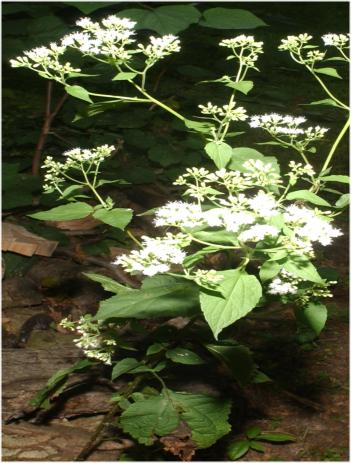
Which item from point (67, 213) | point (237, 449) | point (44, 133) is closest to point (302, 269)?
point (67, 213)

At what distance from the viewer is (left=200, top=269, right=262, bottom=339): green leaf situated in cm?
106

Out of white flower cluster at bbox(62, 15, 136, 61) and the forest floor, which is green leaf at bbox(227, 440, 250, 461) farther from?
white flower cluster at bbox(62, 15, 136, 61)

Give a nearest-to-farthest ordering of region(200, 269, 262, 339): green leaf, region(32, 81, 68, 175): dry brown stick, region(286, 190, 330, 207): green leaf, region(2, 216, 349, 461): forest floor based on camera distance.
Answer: region(200, 269, 262, 339): green leaf < region(286, 190, 330, 207): green leaf < region(2, 216, 349, 461): forest floor < region(32, 81, 68, 175): dry brown stick

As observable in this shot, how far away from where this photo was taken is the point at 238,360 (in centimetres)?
169

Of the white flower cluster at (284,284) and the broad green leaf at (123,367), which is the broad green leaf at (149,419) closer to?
the broad green leaf at (123,367)

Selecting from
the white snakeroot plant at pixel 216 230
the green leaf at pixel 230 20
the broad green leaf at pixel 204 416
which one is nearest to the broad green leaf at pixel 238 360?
the white snakeroot plant at pixel 216 230

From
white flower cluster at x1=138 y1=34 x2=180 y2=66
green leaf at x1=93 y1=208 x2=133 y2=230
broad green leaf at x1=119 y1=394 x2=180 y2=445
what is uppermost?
white flower cluster at x1=138 y1=34 x2=180 y2=66

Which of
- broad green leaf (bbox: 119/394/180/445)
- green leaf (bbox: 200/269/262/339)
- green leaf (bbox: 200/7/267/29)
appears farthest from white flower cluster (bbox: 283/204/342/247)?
green leaf (bbox: 200/7/267/29)

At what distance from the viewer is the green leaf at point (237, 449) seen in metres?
2.09

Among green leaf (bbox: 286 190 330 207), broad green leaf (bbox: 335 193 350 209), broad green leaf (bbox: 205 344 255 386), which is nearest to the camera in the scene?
green leaf (bbox: 286 190 330 207)

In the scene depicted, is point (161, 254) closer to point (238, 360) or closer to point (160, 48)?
point (160, 48)

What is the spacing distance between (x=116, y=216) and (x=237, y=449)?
104 centimetres

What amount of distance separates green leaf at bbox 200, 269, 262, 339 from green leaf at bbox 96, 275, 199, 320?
333mm

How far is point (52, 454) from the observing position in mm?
1960
